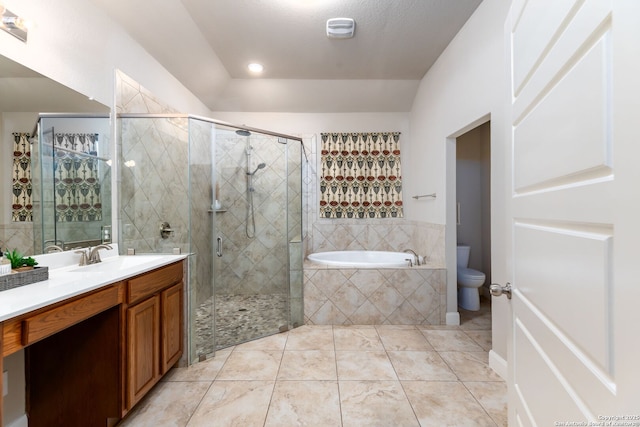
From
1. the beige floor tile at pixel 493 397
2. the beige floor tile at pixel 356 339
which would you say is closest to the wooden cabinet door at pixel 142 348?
the beige floor tile at pixel 356 339

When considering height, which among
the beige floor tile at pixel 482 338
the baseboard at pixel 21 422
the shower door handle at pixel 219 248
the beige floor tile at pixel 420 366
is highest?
the shower door handle at pixel 219 248

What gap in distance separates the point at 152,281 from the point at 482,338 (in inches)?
108

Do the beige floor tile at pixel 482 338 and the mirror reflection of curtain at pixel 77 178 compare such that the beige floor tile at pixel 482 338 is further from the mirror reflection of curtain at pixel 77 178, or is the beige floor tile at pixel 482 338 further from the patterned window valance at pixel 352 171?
the mirror reflection of curtain at pixel 77 178

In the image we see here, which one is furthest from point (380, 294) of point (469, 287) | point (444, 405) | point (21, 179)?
point (21, 179)

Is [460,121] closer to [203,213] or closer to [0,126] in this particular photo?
[203,213]

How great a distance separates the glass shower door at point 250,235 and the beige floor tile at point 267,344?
0.07m

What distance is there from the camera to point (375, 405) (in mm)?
1651

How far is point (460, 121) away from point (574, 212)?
2.29 m

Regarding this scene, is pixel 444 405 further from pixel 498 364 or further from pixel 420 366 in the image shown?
pixel 498 364

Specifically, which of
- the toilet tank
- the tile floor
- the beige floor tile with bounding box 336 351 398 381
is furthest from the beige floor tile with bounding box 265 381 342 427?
the toilet tank

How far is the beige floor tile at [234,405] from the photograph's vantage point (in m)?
1.54

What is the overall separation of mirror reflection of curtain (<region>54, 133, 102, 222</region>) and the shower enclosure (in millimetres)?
228

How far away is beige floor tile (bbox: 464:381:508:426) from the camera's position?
5.14 ft

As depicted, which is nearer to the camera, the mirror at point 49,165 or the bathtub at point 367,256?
the mirror at point 49,165
